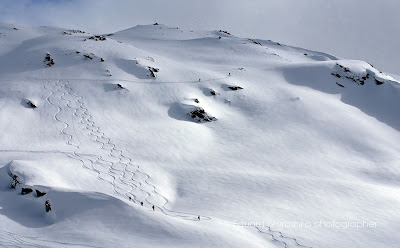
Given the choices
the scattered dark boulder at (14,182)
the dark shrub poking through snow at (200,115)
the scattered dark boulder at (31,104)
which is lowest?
the scattered dark boulder at (14,182)

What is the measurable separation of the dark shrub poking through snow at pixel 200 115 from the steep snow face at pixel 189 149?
0.22 meters

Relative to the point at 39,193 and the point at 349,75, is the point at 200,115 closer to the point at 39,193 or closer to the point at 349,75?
the point at 39,193

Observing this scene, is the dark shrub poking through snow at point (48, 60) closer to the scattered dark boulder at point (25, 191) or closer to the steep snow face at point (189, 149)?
the steep snow face at point (189, 149)

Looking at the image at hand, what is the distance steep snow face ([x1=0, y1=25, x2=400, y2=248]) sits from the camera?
1097 cm

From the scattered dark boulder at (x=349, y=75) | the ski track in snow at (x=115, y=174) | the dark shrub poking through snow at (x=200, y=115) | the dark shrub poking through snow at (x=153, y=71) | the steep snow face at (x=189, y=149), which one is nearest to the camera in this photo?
the steep snow face at (x=189, y=149)

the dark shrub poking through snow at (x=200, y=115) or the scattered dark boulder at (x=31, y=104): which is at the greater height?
the dark shrub poking through snow at (x=200, y=115)

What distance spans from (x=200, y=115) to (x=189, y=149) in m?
5.66

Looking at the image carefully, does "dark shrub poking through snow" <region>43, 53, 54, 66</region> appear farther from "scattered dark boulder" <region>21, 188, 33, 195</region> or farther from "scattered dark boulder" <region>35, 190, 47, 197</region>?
"scattered dark boulder" <region>35, 190, 47, 197</region>

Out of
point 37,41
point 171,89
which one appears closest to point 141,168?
point 171,89

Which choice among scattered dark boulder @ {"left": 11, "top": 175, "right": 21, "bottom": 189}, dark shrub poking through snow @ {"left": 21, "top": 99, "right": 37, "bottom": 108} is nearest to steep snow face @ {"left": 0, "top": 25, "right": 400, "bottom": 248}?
scattered dark boulder @ {"left": 11, "top": 175, "right": 21, "bottom": 189}

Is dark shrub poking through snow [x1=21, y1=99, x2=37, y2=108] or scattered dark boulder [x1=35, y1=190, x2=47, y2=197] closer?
scattered dark boulder [x1=35, y1=190, x2=47, y2=197]

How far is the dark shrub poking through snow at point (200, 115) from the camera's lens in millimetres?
25312

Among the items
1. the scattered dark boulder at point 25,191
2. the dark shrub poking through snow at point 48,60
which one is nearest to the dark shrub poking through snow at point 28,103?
the dark shrub poking through snow at point 48,60

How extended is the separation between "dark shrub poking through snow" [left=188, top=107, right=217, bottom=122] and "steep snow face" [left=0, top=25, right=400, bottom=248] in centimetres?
22
